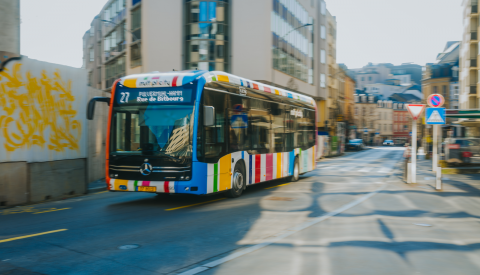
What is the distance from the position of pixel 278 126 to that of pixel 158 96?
5796 millimetres

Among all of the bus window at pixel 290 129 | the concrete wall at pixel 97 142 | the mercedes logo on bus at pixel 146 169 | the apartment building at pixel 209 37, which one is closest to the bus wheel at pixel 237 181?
the mercedes logo on bus at pixel 146 169

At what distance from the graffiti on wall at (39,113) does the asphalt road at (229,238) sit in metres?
1.79

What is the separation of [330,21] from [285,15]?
27624mm

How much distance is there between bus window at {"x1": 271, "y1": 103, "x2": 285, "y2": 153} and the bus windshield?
17.0 feet

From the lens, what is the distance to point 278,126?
1522 centimetres

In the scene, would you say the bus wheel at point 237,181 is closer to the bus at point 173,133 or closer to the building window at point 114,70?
the bus at point 173,133

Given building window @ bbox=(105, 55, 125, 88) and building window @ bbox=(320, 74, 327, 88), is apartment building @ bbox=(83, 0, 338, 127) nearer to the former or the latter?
building window @ bbox=(105, 55, 125, 88)

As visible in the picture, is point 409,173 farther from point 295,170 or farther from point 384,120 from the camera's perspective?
point 384,120

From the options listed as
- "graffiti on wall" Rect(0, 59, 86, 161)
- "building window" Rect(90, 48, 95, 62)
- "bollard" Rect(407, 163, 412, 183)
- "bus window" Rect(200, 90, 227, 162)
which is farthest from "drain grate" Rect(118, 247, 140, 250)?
"building window" Rect(90, 48, 95, 62)

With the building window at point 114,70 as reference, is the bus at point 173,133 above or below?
below

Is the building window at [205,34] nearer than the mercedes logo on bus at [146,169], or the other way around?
the mercedes logo on bus at [146,169]

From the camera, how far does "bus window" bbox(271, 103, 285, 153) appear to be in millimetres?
14930

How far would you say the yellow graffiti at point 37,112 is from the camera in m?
11.4

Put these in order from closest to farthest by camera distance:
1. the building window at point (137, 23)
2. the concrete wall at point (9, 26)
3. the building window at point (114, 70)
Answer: the concrete wall at point (9, 26)
the building window at point (137, 23)
the building window at point (114, 70)
